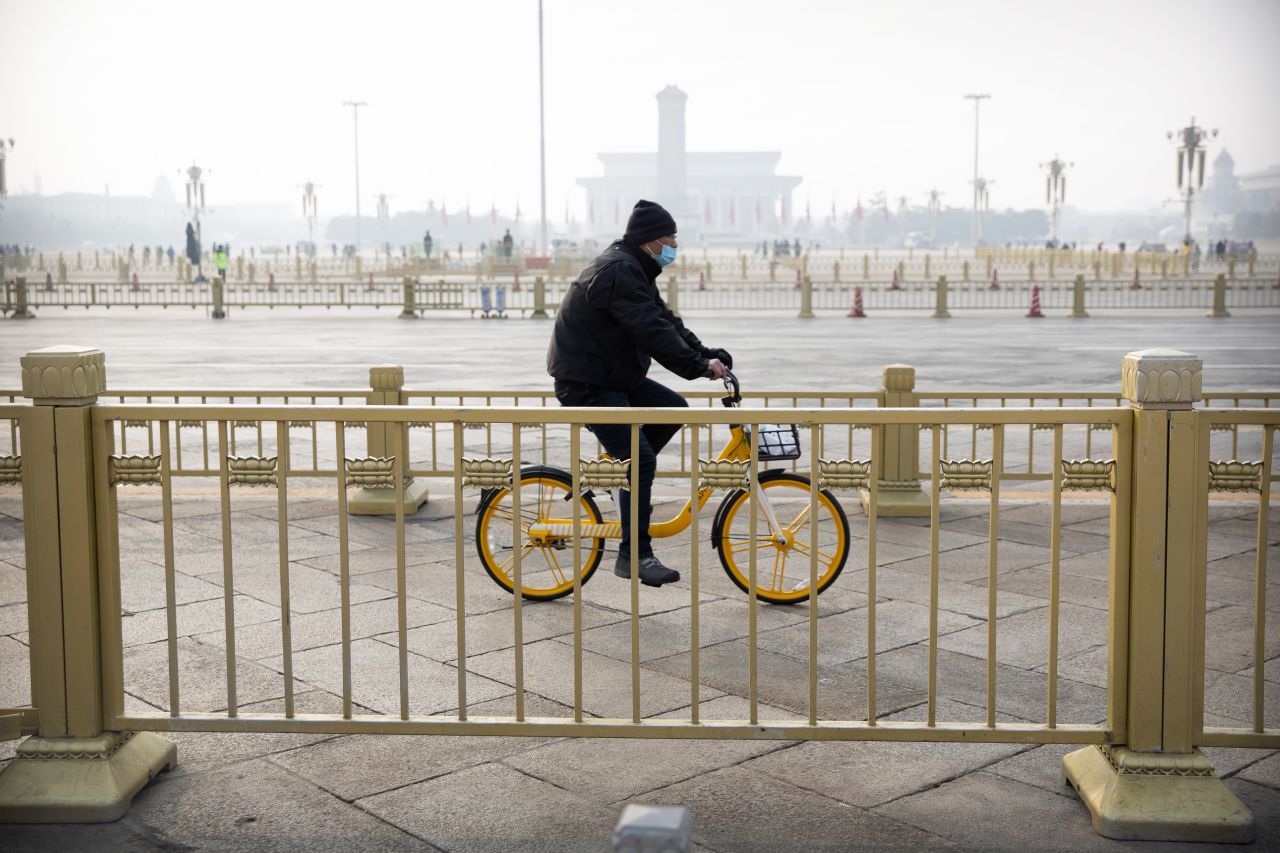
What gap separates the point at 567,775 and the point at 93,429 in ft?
5.88

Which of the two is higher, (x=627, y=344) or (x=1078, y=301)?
(x=627, y=344)

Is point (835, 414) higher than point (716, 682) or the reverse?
higher

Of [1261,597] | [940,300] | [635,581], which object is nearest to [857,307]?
[940,300]

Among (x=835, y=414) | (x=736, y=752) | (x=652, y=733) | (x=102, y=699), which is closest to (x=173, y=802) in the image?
(x=102, y=699)

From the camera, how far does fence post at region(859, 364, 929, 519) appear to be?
830 cm

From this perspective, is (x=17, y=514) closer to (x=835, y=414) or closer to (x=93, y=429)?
(x=93, y=429)

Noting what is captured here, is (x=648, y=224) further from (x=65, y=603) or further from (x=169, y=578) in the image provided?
(x=65, y=603)

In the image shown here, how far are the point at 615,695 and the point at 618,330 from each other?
1.82 meters

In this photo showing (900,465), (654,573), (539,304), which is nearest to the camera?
(654,573)

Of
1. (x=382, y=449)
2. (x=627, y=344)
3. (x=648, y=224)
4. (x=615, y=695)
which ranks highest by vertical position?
(x=648, y=224)

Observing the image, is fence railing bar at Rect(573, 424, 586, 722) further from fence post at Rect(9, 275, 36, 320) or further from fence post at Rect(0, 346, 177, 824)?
fence post at Rect(9, 275, 36, 320)

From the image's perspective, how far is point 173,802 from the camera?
162 inches

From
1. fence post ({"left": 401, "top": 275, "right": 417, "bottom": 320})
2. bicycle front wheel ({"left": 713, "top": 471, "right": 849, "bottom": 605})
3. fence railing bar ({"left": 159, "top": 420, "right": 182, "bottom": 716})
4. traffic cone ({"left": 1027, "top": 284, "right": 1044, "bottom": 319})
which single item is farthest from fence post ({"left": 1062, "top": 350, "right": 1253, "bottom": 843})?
fence post ({"left": 401, "top": 275, "right": 417, "bottom": 320})

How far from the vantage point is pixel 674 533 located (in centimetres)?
636
